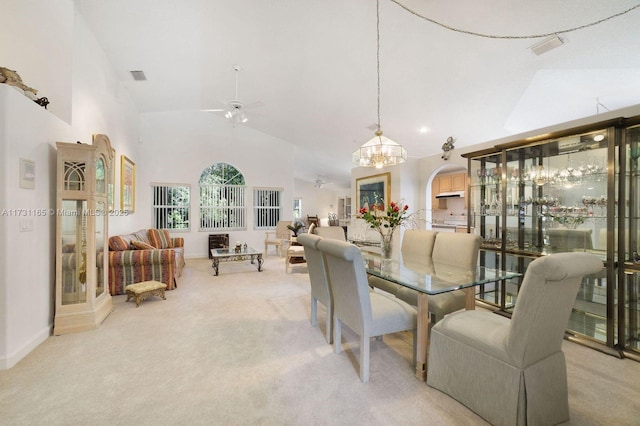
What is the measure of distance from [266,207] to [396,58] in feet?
17.2

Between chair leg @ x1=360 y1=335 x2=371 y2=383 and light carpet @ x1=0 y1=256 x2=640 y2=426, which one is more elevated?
chair leg @ x1=360 y1=335 x2=371 y2=383

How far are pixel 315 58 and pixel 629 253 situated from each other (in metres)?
3.86

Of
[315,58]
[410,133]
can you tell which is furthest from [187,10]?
[410,133]

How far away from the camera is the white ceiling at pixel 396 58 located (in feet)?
8.68

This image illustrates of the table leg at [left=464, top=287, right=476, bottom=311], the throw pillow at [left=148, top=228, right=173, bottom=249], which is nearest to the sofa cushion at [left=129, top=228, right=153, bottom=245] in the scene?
the throw pillow at [left=148, top=228, right=173, bottom=249]

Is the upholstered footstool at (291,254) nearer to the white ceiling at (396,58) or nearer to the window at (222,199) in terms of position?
the window at (222,199)

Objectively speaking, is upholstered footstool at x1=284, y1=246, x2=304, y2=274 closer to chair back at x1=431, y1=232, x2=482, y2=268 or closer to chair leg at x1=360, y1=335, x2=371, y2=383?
chair back at x1=431, y1=232, x2=482, y2=268

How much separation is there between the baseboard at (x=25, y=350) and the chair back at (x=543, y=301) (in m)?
3.28

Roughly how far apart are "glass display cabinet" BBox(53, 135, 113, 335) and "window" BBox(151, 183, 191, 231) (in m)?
4.12

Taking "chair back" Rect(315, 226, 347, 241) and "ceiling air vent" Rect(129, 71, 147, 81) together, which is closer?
"chair back" Rect(315, 226, 347, 241)

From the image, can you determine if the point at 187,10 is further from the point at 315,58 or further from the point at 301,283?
the point at 301,283

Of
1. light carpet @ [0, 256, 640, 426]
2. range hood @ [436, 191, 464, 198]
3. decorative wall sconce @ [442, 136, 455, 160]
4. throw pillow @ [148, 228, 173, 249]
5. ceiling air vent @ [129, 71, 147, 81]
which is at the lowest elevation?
light carpet @ [0, 256, 640, 426]

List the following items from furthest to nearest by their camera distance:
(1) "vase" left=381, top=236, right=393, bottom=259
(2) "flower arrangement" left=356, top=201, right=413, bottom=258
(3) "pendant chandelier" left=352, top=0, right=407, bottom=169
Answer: (3) "pendant chandelier" left=352, top=0, right=407, bottom=169
(1) "vase" left=381, top=236, right=393, bottom=259
(2) "flower arrangement" left=356, top=201, right=413, bottom=258

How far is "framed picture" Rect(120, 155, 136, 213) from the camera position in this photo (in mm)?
4968
